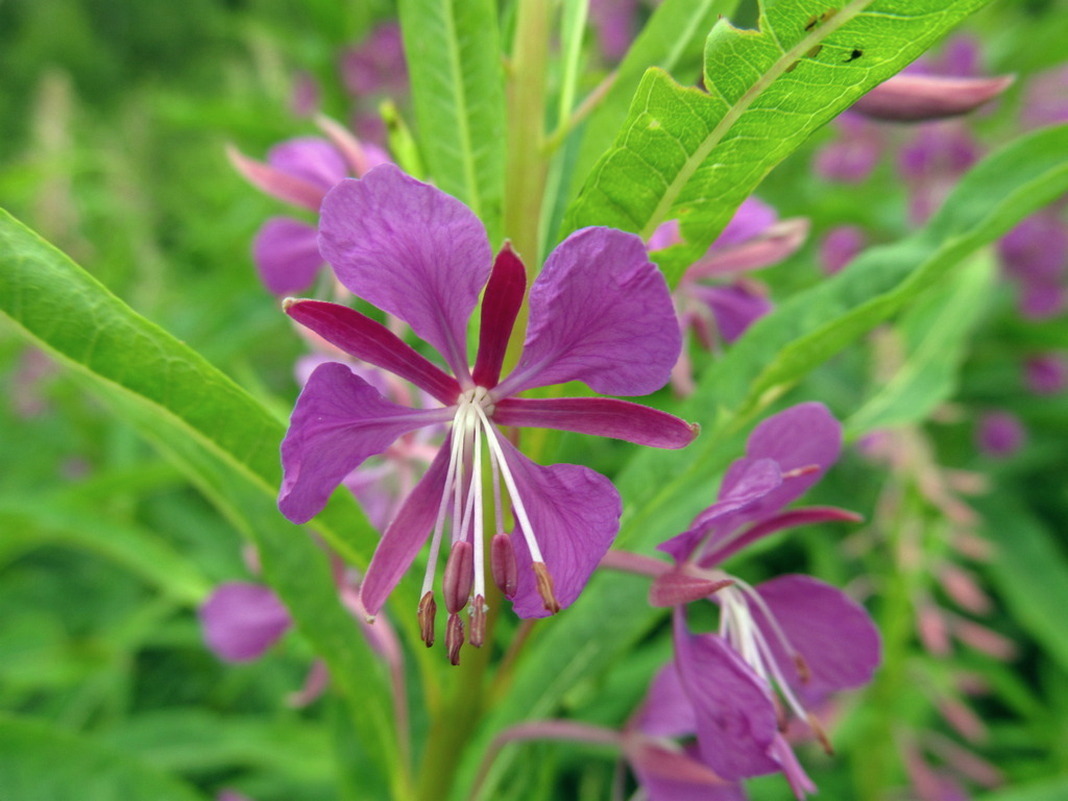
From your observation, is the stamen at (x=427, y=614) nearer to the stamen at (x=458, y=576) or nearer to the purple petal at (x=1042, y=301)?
the stamen at (x=458, y=576)

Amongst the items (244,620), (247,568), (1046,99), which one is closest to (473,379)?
(244,620)

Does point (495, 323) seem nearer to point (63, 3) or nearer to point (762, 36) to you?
point (762, 36)

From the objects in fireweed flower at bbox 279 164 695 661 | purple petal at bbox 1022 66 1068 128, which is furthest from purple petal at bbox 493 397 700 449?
purple petal at bbox 1022 66 1068 128

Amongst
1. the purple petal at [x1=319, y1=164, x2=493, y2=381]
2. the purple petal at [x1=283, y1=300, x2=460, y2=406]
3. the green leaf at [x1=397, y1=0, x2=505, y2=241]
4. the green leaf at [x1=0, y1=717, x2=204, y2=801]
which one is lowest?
the green leaf at [x1=0, y1=717, x2=204, y2=801]

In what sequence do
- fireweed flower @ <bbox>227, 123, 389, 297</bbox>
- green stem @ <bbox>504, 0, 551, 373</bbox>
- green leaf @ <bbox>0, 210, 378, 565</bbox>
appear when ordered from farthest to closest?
fireweed flower @ <bbox>227, 123, 389, 297</bbox>
green stem @ <bbox>504, 0, 551, 373</bbox>
green leaf @ <bbox>0, 210, 378, 565</bbox>

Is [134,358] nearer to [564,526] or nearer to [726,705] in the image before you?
[564,526]

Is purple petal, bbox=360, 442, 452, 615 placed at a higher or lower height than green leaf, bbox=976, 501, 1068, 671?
higher

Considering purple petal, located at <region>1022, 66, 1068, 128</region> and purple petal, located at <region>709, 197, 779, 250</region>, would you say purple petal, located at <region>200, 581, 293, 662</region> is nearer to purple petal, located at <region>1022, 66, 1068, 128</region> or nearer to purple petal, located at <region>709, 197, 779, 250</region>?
purple petal, located at <region>709, 197, 779, 250</region>

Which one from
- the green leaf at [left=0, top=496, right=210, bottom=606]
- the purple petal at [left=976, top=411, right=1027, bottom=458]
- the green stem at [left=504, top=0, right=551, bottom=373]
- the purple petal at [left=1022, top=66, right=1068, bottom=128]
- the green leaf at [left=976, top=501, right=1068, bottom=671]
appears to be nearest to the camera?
the green stem at [left=504, top=0, right=551, bottom=373]
